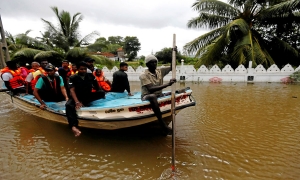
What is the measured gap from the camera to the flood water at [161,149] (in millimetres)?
3184

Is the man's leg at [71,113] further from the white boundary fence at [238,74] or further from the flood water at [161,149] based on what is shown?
the white boundary fence at [238,74]

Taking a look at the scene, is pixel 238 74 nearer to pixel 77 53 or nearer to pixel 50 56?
pixel 77 53

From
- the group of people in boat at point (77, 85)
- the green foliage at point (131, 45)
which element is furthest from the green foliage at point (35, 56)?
the green foliage at point (131, 45)

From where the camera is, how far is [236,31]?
1489cm

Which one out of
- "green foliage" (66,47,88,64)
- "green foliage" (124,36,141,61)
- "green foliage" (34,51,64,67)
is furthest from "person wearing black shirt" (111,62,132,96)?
"green foliage" (124,36,141,61)

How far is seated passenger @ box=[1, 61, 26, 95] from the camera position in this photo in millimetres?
6234

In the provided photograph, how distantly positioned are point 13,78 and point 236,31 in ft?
48.8

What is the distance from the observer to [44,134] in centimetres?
499

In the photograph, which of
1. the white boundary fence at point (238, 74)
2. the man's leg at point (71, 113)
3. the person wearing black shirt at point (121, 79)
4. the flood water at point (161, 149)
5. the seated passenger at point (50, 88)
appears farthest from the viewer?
the white boundary fence at point (238, 74)

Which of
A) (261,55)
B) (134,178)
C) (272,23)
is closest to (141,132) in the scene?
(134,178)

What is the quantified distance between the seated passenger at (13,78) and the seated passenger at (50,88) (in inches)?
76.0

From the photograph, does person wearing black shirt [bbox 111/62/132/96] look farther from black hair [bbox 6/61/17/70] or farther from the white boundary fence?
the white boundary fence

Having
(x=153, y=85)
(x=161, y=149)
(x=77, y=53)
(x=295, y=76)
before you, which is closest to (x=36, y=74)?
(x=153, y=85)

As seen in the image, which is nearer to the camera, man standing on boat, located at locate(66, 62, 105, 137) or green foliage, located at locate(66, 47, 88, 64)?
man standing on boat, located at locate(66, 62, 105, 137)
